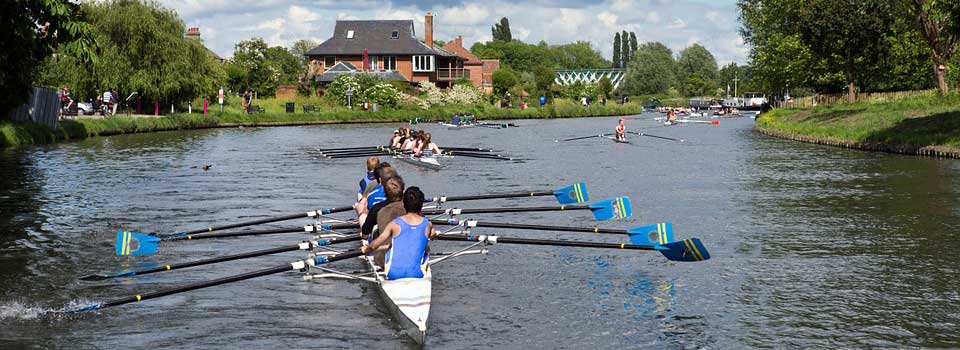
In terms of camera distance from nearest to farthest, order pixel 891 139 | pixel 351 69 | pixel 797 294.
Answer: pixel 797 294 → pixel 891 139 → pixel 351 69

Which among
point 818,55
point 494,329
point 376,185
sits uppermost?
point 818,55

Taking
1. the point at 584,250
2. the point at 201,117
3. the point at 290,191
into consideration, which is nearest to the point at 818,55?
the point at 201,117

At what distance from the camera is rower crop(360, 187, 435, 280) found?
1177 centimetres

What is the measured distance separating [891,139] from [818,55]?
25.1 metres

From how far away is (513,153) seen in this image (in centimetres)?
4316

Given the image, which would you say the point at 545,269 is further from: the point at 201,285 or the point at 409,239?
the point at 201,285

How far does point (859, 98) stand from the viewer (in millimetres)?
65062

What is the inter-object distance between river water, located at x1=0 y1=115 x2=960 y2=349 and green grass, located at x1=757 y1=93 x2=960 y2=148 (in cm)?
773

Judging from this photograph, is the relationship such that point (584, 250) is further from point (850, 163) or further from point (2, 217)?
point (850, 163)

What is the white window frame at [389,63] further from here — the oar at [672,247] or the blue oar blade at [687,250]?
the blue oar blade at [687,250]

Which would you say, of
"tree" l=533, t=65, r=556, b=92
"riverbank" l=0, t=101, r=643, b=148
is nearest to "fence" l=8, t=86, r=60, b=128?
"riverbank" l=0, t=101, r=643, b=148

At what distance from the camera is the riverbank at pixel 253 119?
4409 centimetres

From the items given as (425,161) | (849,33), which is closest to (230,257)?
(425,161)

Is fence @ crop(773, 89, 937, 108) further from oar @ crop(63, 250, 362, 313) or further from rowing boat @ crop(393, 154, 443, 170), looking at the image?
oar @ crop(63, 250, 362, 313)
